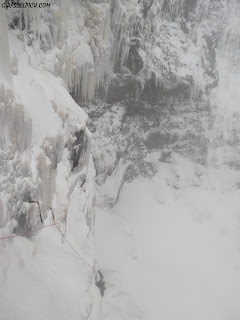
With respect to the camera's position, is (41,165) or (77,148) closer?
(41,165)

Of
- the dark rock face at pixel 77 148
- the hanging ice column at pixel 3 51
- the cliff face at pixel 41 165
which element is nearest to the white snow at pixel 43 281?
the cliff face at pixel 41 165

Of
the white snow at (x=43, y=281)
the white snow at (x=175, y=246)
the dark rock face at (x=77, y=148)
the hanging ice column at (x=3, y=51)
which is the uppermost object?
the hanging ice column at (x=3, y=51)

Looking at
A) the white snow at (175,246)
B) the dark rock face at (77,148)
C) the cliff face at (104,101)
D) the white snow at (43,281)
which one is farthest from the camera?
the white snow at (175,246)

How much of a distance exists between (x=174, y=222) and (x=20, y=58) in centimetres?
1368

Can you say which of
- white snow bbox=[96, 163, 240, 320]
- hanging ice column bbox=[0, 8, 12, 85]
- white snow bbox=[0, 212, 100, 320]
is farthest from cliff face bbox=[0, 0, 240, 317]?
white snow bbox=[96, 163, 240, 320]

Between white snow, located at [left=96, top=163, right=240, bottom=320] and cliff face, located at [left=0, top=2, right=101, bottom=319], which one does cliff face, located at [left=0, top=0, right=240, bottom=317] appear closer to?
cliff face, located at [left=0, top=2, right=101, bottom=319]

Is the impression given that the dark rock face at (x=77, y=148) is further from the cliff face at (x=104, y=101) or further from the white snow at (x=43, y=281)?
the white snow at (x=43, y=281)

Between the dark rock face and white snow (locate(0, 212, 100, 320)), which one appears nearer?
white snow (locate(0, 212, 100, 320))

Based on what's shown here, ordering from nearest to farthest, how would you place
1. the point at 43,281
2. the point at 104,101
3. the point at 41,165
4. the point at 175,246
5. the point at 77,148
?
the point at 43,281 < the point at 41,165 < the point at 77,148 < the point at 104,101 < the point at 175,246

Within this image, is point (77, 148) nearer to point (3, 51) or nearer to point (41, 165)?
point (41, 165)

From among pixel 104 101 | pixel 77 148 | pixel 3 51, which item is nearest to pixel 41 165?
pixel 77 148

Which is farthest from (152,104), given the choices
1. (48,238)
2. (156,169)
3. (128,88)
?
(48,238)

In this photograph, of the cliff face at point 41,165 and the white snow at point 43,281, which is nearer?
the white snow at point 43,281

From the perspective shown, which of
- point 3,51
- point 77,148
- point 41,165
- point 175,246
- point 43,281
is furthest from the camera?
point 175,246
